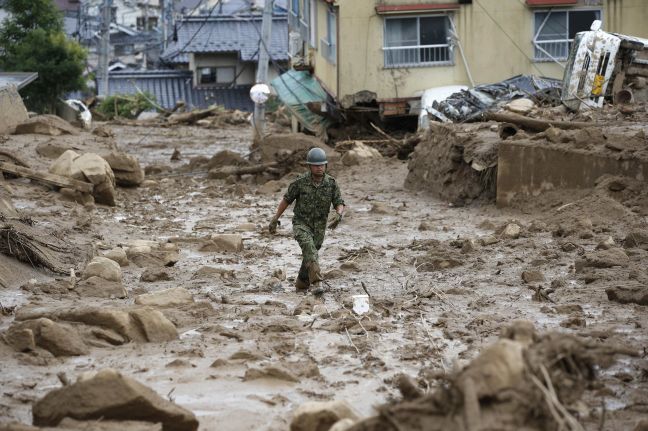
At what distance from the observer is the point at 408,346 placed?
26.3 ft

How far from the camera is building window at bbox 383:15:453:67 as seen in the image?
25.5 meters

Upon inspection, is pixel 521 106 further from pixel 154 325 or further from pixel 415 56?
pixel 154 325

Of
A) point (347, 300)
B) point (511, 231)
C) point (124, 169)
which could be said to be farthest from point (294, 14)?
point (347, 300)

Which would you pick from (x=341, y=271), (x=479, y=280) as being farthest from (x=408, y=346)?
(x=341, y=271)

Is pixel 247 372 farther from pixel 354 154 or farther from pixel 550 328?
pixel 354 154

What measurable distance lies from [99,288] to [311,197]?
2.14 m

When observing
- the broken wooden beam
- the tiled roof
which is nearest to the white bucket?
the broken wooden beam

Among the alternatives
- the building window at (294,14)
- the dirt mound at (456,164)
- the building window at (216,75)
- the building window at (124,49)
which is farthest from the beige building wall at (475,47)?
the building window at (124,49)

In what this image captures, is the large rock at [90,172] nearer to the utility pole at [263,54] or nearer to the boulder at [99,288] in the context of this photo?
the boulder at [99,288]

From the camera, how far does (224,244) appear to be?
44.4ft

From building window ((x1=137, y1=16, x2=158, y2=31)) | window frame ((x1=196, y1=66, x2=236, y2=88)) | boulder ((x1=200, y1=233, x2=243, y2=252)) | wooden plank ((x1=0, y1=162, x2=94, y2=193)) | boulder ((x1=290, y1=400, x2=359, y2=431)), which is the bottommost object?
window frame ((x1=196, y1=66, x2=236, y2=88))

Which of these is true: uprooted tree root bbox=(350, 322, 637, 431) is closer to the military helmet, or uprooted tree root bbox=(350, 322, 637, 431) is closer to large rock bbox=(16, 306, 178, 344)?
large rock bbox=(16, 306, 178, 344)

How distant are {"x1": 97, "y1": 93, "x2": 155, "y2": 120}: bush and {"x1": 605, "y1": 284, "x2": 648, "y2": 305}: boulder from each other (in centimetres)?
3128

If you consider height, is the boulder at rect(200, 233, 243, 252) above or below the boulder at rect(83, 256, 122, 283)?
below
